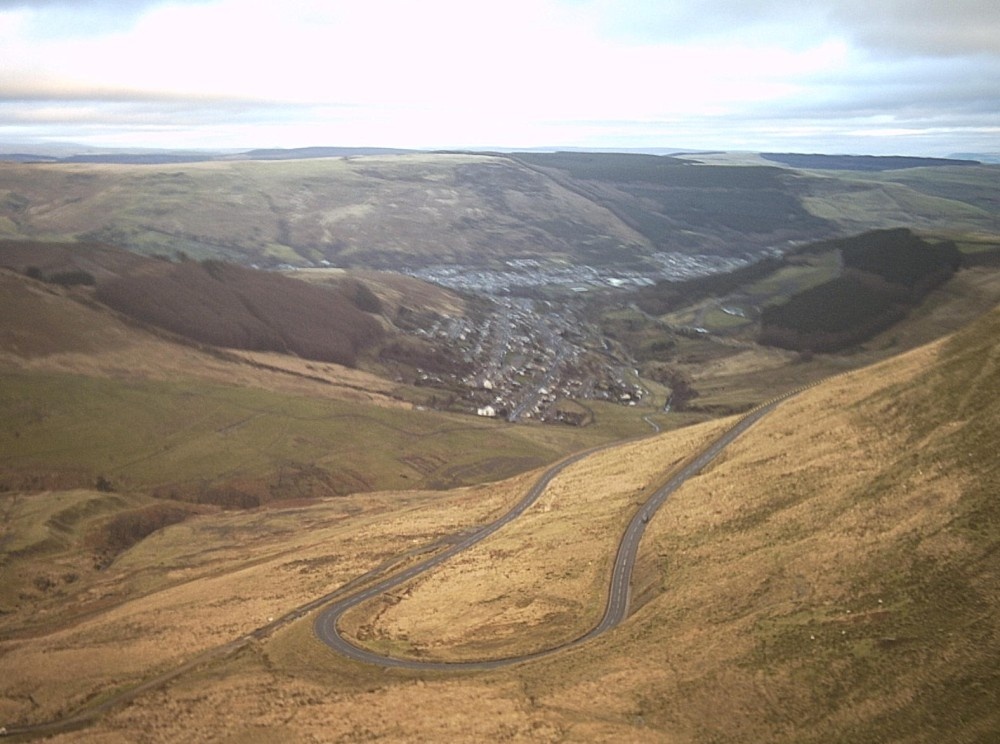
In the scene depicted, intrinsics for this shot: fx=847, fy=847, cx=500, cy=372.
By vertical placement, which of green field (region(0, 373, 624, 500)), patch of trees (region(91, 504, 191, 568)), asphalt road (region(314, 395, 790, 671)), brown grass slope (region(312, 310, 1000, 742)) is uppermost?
brown grass slope (region(312, 310, 1000, 742))

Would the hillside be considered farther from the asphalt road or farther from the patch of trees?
the patch of trees

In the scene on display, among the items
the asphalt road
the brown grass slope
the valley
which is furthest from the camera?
the asphalt road

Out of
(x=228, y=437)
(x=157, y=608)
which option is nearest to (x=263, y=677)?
(x=157, y=608)

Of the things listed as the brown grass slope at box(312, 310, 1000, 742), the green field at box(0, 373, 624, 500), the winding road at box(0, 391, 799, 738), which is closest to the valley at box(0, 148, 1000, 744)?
the brown grass slope at box(312, 310, 1000, 742)

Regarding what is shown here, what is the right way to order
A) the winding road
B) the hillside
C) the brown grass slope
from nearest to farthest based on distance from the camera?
1. the brown grass slope
2. the hillside
3. the winding road

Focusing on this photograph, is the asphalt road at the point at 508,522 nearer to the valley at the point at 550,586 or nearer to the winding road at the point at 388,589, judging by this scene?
the winding road at the point at 388,589

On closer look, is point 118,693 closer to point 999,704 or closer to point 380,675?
point 380,675

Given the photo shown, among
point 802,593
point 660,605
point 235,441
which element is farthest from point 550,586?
point 235,441

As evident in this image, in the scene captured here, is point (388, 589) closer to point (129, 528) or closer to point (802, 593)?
point (802, 593)
